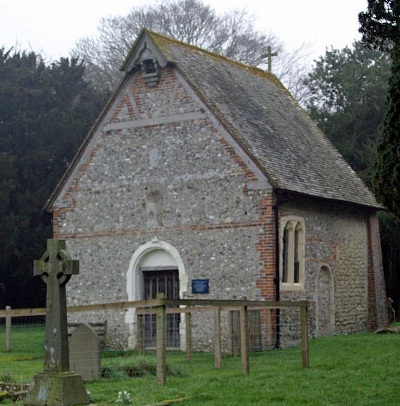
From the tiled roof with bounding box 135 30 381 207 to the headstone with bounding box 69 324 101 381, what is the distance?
9346 mm

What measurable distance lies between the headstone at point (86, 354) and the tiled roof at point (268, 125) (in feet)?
30.7

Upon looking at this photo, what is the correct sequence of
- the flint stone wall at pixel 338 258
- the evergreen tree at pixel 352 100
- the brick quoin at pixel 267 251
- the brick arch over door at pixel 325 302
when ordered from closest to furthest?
the brick quoin at pixel 267 251 < the flint stone wall at pixel 338 258 < the brick arch over door at pixel 325 302 < the evergreen tree at pixel 352 100

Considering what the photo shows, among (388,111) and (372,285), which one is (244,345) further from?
(372,285)

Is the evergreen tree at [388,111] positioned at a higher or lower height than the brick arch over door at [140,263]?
higher

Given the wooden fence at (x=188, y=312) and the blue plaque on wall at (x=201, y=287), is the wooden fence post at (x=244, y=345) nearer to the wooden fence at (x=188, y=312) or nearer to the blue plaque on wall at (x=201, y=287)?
the wooden fence at (x=188, y=312)

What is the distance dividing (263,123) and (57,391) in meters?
16.6

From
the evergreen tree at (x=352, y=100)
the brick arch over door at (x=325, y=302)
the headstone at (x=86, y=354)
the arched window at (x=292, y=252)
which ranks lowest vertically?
the headstone at (x=86, y=354)

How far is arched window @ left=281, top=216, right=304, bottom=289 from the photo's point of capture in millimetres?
25150

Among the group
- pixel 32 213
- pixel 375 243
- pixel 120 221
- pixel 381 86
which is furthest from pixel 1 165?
pixel 381 86

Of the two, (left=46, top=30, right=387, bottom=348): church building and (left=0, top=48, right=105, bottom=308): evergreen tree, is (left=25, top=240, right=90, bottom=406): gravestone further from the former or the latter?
(left=0, top=48, right=105, bottom=308): evergreen tree

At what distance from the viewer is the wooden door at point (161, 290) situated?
2592 cm

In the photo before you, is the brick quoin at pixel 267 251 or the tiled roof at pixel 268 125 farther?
the tiled roof at pixel 268 125

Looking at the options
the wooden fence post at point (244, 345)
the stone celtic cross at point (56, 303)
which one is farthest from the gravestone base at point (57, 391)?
the wooden fence post at point (244, 345)

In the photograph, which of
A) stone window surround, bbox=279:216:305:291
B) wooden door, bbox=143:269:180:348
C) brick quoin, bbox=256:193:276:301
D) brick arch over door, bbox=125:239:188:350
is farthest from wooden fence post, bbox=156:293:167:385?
wooden door, bbox=143:269:180:348
